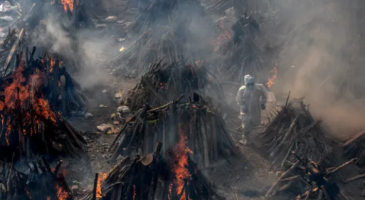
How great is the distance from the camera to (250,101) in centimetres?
A: 1050

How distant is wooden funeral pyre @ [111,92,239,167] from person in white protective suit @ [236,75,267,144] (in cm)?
153

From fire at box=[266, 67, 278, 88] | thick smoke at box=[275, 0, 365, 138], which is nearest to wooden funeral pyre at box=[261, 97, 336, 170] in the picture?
thick smoke at box=[275, 0, 365, 138]

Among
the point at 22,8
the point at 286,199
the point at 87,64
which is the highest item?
the point at 22,8

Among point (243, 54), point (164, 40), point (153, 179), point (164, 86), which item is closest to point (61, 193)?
point (153, 179)

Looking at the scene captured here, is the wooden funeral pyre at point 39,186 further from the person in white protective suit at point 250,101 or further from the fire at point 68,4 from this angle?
the fire at point 68,4

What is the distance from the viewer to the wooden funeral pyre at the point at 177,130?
880 cm

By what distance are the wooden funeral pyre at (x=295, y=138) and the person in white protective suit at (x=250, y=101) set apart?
604mm

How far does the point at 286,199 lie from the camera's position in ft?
26.3

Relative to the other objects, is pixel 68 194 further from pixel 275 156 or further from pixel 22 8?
pixel 22 8

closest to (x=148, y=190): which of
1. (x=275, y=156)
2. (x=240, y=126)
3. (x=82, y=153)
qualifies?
(x=82, y=153)

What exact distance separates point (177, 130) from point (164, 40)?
675 cm

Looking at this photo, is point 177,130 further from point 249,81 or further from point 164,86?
point 249,81

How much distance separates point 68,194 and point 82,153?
2.58 m

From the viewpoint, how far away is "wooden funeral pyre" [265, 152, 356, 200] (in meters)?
7.68
